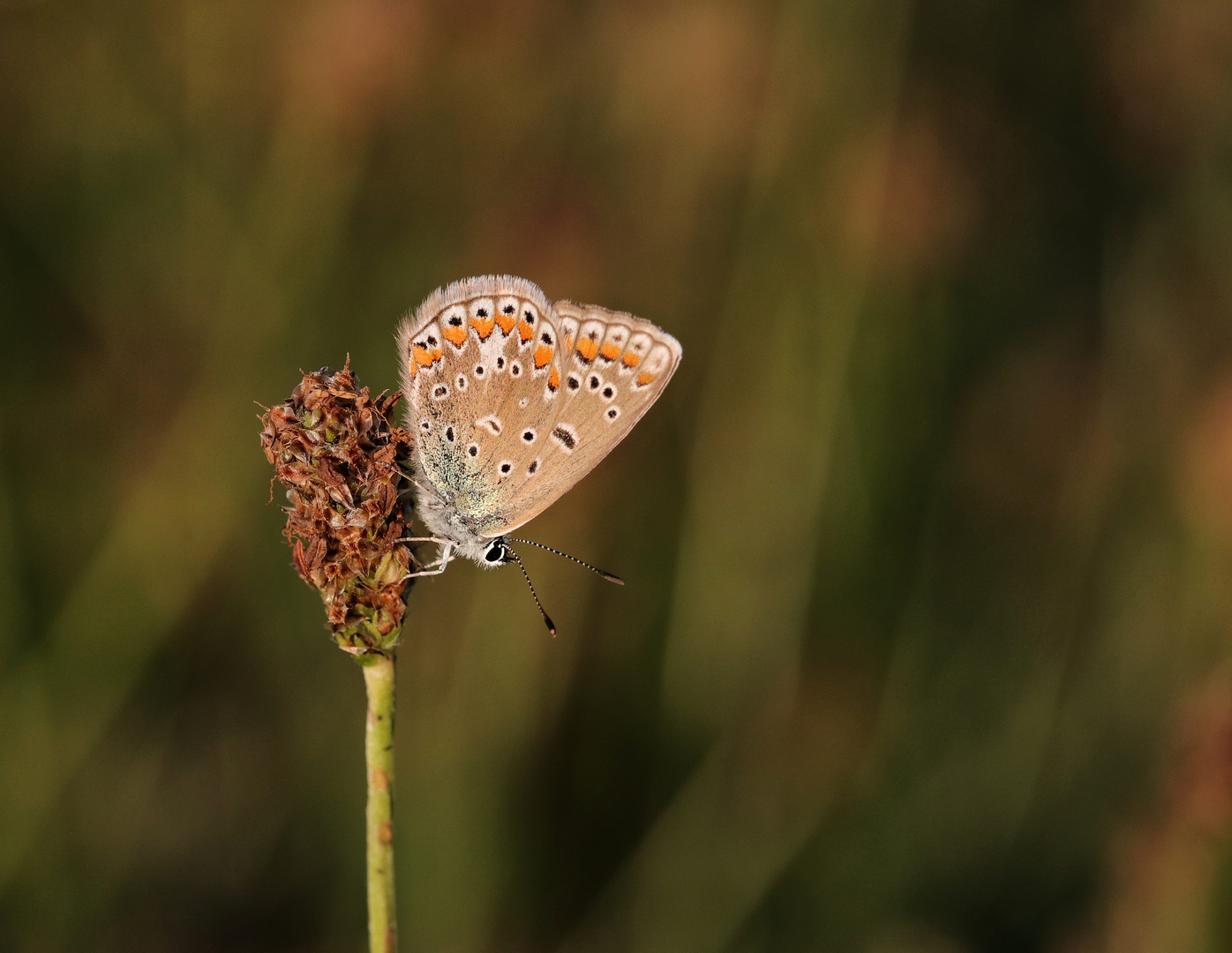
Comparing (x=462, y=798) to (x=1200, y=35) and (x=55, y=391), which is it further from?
(x=1200, y=35)

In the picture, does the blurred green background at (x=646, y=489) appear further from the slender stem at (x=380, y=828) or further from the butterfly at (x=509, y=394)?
the slender stem at (x=380, y=828)

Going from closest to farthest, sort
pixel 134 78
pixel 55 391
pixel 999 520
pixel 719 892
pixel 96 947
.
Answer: pixel 96 947, pixel 719 892, pixel 55 391, pixel 134 78, pixel 999 520

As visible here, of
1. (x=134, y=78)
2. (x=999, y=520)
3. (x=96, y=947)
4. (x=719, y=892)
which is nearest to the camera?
(x=96, y=947)

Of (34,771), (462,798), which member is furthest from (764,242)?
(34,771)

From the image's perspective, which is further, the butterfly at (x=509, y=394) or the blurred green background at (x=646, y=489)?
the blurred green background at (x=646, y=489)

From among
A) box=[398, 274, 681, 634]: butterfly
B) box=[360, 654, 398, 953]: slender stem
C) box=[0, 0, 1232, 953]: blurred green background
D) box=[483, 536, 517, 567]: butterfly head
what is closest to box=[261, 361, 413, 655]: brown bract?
box=[360, 654, 398, 953]: slender stem

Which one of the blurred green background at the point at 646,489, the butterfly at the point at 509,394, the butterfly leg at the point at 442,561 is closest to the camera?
the butterfly leg at the point at 442,561

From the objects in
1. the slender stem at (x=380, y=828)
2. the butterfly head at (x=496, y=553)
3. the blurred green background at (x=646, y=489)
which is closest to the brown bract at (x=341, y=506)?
the slender stem at (x=380, y=828)
